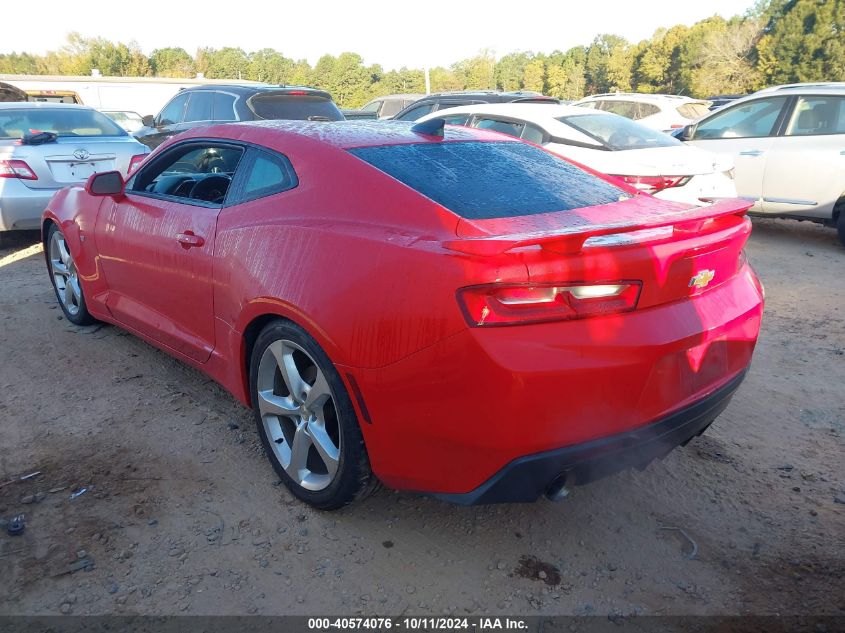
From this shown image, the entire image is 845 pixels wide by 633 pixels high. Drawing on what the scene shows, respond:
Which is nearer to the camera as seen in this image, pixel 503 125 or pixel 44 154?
pixel 44 154

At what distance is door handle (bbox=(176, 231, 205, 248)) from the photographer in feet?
10.2

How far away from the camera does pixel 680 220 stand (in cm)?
231

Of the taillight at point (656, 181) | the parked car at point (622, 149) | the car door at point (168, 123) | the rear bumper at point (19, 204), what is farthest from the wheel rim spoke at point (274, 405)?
the car door at point (168, 123)

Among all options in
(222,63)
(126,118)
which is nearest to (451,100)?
(126,118)

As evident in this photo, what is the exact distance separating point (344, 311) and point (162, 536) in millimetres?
1158

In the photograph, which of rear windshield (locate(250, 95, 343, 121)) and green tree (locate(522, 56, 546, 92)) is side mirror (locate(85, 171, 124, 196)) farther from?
green tree (locate(522, 56, 546, 92))

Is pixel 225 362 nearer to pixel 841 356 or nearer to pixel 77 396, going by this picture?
pixel 77 396

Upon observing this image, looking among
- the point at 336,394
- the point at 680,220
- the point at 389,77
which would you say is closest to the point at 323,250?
the point at 336,394

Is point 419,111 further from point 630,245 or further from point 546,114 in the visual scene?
point 630,245

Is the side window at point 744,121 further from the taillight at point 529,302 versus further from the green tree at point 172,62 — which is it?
the green tree at point 172,62

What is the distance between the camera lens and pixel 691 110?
13539mm

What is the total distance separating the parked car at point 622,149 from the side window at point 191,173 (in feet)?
10.6

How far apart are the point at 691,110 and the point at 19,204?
39.1 feet

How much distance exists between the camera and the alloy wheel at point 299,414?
2.58 metres
